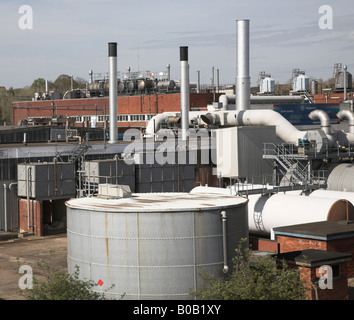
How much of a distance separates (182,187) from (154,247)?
21847 mm

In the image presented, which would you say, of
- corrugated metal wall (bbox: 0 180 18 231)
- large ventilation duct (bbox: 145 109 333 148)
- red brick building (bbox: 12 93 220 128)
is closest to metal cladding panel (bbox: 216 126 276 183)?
large ventilation duct (bbox: 145 109 333 148)

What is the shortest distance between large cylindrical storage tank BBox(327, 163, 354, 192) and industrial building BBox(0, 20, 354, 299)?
0.07 meters

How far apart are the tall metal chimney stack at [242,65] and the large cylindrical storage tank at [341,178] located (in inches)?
471

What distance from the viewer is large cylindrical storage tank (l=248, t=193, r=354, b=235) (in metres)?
29.7

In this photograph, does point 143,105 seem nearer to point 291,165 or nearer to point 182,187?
point 182,187

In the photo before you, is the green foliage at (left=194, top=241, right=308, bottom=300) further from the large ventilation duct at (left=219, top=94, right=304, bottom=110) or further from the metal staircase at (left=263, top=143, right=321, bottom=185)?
the large ventilation duct at (left=219, top=94, right=304, bottom=110)

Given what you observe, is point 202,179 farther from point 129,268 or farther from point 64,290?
point 64,290

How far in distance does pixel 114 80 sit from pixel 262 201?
19.8 metres

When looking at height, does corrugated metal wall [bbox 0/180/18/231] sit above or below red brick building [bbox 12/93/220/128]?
below

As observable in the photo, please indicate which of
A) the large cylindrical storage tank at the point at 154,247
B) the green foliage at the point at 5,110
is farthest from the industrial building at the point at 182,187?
the green foliage at the point at 5,110

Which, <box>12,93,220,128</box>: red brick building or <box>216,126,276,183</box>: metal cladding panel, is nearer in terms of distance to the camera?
<box>216,126,276,183</box>: metal cladding panel

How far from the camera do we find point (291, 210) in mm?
30953

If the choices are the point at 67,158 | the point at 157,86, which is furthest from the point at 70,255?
the point at 157,86

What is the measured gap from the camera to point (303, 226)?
27.5 meters
